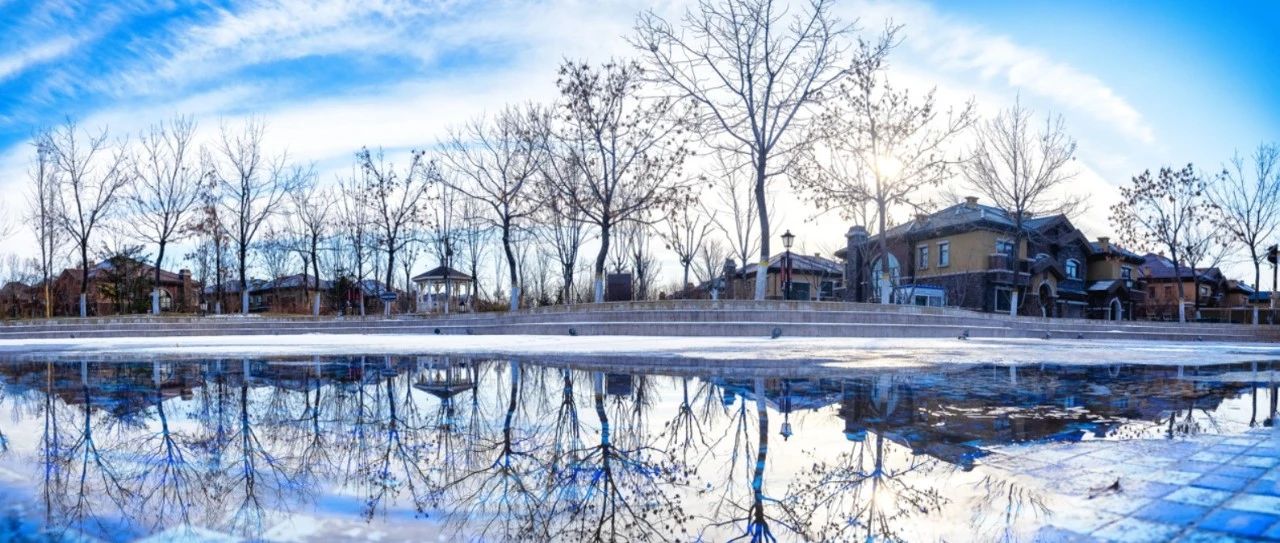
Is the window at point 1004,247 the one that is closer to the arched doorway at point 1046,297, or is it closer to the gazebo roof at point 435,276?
the arched doorway at point 1046,297

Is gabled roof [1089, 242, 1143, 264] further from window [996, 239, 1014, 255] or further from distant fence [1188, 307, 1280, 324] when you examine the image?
window [996, 239, 1014, 255]

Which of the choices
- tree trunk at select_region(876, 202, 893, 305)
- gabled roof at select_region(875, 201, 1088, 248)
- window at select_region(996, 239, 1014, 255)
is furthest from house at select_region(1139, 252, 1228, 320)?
tree trunk at select_region(876, 202, 893, 305)

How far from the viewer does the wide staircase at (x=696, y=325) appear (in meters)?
17.8

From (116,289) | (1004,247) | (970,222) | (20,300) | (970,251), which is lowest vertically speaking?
(20,300)

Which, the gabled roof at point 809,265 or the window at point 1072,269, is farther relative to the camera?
the gabled roof at point 809,265

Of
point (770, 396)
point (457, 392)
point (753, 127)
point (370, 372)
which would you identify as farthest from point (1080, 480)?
point (753, 127)

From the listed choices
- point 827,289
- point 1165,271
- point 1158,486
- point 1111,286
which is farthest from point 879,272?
point 1165,271

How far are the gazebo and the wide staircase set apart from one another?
805 cm

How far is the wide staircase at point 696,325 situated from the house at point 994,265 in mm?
8101

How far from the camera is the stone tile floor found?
2174mm

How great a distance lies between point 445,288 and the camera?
38.4m

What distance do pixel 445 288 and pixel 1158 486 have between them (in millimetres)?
37664

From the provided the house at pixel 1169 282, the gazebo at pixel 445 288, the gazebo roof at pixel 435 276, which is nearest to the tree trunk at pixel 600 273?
the gazebo at pixel 445 288

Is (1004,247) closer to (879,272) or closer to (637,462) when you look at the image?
(879,272)
